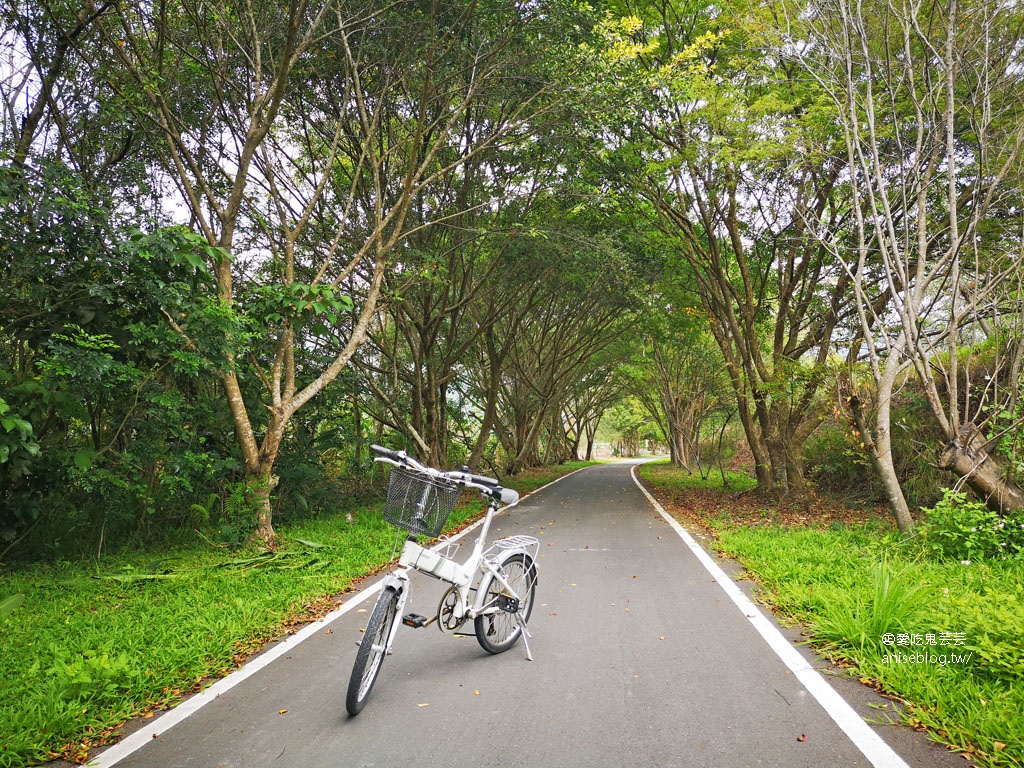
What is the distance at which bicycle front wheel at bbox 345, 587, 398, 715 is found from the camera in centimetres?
324

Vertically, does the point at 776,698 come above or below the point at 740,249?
below

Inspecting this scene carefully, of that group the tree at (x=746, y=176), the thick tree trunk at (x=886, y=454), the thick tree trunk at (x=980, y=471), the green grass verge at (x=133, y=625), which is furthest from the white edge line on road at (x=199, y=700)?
the tree at (x=746, y=176)

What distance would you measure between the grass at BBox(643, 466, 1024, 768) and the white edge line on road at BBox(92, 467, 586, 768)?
2.99 metres

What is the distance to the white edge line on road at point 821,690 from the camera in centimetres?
284

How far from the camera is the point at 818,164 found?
9750 mm

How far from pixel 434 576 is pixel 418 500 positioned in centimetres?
55

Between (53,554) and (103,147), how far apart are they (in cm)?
595

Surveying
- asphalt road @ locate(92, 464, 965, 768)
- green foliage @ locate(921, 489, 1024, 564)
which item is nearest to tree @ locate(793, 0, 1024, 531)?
green foliage @ locate(921, 489, 1024, 564)

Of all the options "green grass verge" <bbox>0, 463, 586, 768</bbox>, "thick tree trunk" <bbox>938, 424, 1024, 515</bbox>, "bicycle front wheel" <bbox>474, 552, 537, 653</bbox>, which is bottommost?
"green grass verge" <bbox>0, 463, 586, 768</bbox>

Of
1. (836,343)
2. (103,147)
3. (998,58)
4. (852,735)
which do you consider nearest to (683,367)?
(836,343)

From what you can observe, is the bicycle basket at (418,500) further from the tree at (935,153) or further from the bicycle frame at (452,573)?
the tree at (935,153)

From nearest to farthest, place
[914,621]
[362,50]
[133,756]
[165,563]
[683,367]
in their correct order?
[133,756] → [914,621] → [165,563] → [362,50] → [683,367]

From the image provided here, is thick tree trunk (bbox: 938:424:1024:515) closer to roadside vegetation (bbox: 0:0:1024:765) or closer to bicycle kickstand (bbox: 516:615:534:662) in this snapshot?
roadside vegetation (bbox: 0:0:1024:765)

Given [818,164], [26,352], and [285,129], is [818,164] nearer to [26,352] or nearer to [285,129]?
[285,129]
